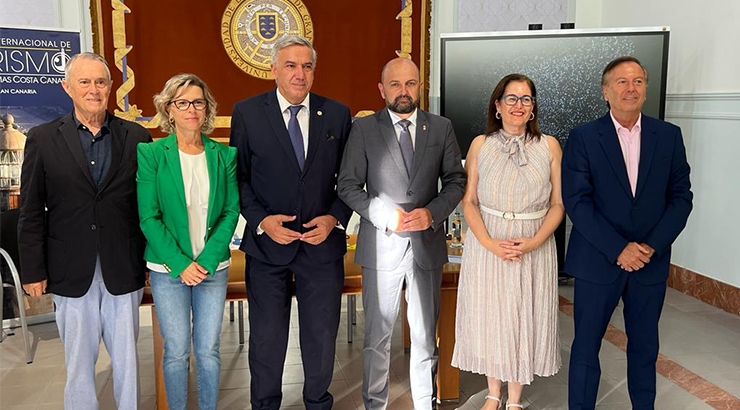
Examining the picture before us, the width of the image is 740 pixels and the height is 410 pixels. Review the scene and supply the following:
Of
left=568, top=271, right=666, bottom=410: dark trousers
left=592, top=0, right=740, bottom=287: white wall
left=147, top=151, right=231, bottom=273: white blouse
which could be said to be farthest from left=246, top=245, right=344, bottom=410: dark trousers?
left=592, top=0, right=740, bottom=287: white wall

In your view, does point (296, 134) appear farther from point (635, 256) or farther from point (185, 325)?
point (635, 256)

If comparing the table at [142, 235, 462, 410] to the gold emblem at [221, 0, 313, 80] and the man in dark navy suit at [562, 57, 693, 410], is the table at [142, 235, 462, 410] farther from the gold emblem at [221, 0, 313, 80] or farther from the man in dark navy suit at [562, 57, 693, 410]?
the gold emblem at [221, 0, 313, 80]

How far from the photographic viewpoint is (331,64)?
5609mm

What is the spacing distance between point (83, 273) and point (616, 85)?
2224mm

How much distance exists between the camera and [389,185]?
108 inches

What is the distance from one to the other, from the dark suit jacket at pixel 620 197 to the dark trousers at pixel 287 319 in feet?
3.45

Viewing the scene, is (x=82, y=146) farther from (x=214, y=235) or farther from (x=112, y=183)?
(x=214, y=235)

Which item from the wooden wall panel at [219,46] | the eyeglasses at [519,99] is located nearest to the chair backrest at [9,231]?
the wooden wall panel at [219,46]

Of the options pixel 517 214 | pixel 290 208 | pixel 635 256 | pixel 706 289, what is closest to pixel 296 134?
pixel 290 208

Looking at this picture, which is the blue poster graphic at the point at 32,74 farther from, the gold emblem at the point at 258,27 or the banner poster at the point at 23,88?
the gold emblem at the point at 258,27

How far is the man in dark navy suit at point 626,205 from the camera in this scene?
2.65 m

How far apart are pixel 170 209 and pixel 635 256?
184 centimetres

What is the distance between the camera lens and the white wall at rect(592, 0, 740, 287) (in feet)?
15.2

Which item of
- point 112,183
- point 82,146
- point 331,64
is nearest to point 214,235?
point 112,183
